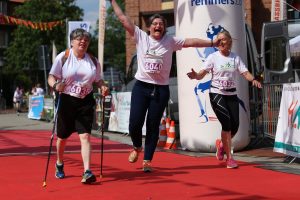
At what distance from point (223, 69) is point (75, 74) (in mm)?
2317

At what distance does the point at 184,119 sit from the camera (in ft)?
34.4

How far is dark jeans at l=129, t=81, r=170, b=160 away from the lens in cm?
748

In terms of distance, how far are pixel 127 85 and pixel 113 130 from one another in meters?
1.61

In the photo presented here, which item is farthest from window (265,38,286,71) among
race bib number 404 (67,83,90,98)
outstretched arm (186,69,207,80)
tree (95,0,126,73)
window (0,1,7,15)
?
tree (95,0,126,73)

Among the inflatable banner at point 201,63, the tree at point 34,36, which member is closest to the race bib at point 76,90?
the inflatable banner at point 201,63

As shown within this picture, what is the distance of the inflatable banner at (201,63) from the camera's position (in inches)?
395

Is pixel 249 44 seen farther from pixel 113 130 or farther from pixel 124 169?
pixel 124 169

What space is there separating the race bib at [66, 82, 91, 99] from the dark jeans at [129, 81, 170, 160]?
2.99 feet

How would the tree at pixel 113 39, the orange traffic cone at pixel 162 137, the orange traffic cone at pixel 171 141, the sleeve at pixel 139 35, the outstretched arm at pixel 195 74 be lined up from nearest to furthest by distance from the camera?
the sleeve at pixel 139 35
the outstretched arm at pixel 195 74
the orange traffic cone at pixel 171 141
the orange traffic cone at pixel 162 137
the tree at pixel 113 39

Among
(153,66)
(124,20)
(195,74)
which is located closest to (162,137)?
(195,74)

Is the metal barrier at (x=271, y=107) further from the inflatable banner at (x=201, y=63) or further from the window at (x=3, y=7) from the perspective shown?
the window at (x=3, y=7)

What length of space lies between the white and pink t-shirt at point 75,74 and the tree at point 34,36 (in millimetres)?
55646

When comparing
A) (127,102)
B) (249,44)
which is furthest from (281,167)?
(127,102)

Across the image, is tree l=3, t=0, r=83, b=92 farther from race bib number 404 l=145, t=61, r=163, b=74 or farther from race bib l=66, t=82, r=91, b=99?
race bib l=66, t=82, r=91, b=99
